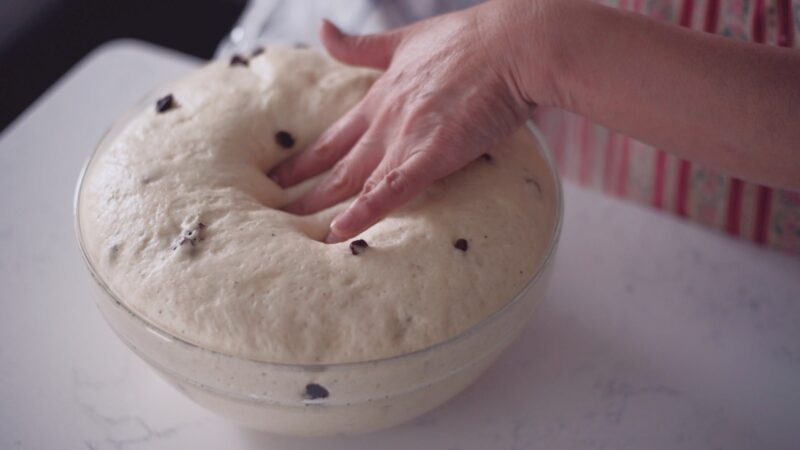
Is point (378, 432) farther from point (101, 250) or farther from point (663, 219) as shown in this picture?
point (663, 219)

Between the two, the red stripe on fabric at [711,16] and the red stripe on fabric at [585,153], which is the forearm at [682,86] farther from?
the red stripe on fabric at [585,153]

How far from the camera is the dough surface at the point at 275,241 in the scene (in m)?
0.75

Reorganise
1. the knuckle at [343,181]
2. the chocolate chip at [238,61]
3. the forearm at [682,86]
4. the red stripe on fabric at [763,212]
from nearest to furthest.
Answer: the forearm at [682,86] → the knuckle at [343,181] → the chocolate chip at [238,61] → the red stripe on fabric at [763,212]

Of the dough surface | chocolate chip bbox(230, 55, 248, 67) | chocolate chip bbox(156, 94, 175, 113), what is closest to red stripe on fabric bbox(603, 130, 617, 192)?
the dough surface

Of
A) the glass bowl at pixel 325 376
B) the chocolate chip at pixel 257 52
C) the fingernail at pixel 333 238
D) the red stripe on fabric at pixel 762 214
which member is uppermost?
the chocolate chip at pixel 257 52

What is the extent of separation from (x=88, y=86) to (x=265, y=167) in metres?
0.67

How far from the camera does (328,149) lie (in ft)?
3.18

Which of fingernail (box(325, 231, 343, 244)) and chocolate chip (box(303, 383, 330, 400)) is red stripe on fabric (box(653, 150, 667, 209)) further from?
chocolate chip (box(303, 383, 330, 400))

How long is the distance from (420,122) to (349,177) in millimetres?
117

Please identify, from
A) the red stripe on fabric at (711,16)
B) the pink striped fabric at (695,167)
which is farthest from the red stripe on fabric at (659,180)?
the red stripe on fabric at (711,16)

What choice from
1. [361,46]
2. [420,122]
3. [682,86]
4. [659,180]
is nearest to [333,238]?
[420,122]

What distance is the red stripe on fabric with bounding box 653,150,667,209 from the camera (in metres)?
1.28

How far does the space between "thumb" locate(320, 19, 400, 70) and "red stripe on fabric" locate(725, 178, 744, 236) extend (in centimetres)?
62

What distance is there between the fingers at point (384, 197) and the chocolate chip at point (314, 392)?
0.19m
